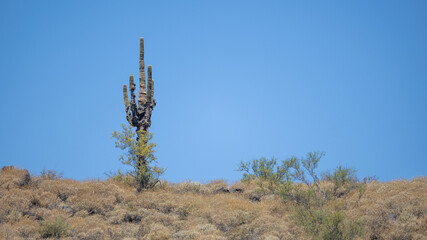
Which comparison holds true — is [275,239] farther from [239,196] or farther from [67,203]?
[67,203]

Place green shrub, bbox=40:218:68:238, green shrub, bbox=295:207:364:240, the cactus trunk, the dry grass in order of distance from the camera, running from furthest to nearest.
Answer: the cactus trunk → the dry grass → green shrub, bbox=40:218:68:238 → green shrub, bbox=295:207:364:240

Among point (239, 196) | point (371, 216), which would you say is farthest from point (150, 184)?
point (371, 216)

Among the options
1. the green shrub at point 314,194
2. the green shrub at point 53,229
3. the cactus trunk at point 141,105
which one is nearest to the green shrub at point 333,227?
the green shrub at point 314,194

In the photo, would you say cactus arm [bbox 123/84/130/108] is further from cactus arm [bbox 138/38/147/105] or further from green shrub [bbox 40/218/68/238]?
green shrub [bbox 40/218/68/238]

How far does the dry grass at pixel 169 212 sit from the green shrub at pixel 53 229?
0.04m

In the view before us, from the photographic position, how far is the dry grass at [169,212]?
1525 centimetres

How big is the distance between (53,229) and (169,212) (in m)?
5.75

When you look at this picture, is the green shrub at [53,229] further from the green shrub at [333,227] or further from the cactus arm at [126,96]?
the cactus arm at [126,96]

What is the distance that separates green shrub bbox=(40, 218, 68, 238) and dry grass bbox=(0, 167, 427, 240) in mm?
37

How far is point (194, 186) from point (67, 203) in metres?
8.22

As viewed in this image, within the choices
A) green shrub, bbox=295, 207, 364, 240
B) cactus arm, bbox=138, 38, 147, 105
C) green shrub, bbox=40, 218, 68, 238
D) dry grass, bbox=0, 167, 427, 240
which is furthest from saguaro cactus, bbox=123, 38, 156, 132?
green shrub, bbox=295, 207, 364, 240

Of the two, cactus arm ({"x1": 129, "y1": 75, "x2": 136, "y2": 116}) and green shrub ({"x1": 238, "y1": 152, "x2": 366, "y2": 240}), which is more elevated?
cactus arm ({"x1": 129, "y1": 75, "x2": 136, "y2": 116})

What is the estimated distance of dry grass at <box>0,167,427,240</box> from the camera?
50.0ft

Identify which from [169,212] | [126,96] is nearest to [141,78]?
[126,96]
